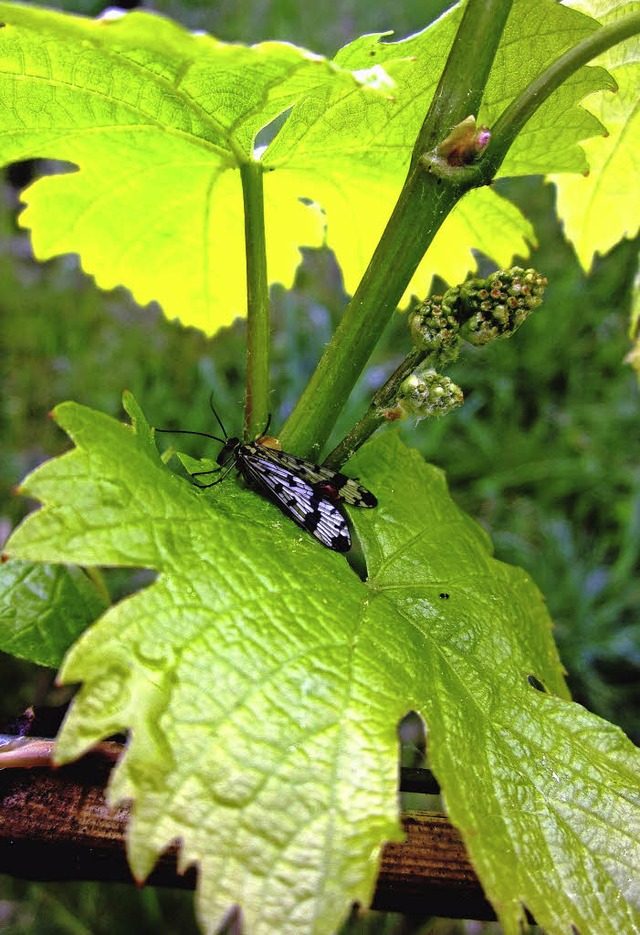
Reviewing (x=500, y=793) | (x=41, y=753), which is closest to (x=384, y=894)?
(x=500, y=793)

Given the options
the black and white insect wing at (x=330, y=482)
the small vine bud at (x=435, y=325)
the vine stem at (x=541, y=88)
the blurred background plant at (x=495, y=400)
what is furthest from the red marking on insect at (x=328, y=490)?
the blurred background plant at (x=495, y=400)

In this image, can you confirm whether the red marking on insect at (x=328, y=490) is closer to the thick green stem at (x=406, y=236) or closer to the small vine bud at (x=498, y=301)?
the thick green stem at (x=406, y=236)

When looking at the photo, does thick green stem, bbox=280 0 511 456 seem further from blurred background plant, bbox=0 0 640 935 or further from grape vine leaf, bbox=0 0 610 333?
blurred background plant, bbox=0 0 640 935

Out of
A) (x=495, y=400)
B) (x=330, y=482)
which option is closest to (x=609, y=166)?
(x=330, y=482)

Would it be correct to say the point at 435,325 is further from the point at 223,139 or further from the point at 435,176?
the point at 223,139

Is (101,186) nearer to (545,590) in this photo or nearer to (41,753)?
(41,753)

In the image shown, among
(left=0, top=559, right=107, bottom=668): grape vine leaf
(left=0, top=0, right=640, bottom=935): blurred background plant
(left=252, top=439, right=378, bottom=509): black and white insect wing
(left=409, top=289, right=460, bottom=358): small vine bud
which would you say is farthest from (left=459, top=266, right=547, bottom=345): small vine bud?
(left=0, top=0, right=640, bottom=935): blurred background plant

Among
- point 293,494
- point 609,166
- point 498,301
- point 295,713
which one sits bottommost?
point 295,713
